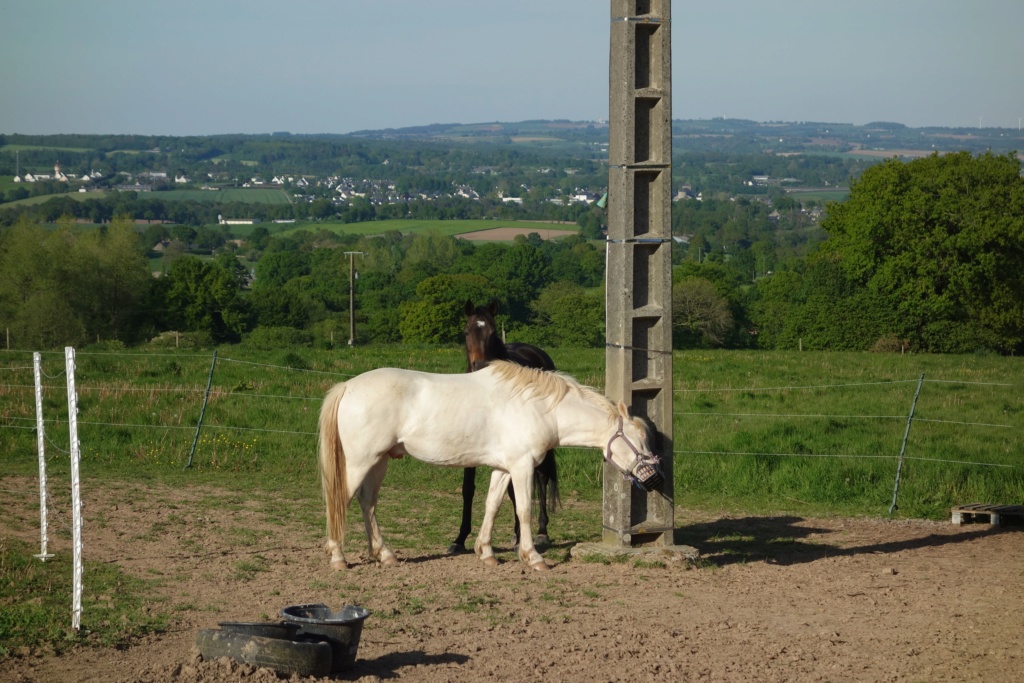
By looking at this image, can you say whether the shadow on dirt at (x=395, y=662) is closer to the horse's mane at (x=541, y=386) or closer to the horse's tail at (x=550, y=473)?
the horse's mane at (x=541, y=386)

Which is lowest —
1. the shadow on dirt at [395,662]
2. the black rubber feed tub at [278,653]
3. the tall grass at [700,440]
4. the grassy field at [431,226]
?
the grassy field at [431,226]

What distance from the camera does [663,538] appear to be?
8.26 metres

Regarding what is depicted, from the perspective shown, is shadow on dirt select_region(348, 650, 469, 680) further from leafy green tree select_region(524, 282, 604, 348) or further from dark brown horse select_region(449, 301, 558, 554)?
leafy green tree select_region(524, 282, 604, 348)

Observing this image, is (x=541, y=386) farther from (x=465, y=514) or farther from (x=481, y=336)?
(x=465, y=514)

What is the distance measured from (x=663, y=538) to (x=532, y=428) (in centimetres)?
150

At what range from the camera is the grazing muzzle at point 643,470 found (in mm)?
7582

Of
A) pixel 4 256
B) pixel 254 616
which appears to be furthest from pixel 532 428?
pixel 4 256

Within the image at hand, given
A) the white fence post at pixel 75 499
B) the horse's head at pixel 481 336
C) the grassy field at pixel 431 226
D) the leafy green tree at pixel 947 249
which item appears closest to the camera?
the white fence post at pixel 75 499

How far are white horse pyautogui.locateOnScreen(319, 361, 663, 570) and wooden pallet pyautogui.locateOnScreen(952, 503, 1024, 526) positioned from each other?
418 cm

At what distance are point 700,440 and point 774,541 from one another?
198 inches

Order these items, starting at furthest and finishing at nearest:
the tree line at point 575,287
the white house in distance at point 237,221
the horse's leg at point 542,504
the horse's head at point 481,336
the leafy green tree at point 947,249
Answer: the white house in distance at point 237,221 < the tree line at point 575,287 < the leafy green tree at point 947,249 < the horse's leg at point 542,504 < the horse's head at point 481,336

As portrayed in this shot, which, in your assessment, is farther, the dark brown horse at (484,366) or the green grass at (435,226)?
the green grass at (435,226)

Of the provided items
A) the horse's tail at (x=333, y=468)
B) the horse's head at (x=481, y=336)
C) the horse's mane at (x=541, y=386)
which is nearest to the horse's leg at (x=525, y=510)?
the horse's mane at (x=541, y=386)

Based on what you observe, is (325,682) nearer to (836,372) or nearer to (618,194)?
(618,194)
